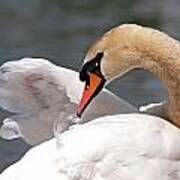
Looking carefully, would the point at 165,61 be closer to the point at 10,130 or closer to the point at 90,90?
the point at 90,90

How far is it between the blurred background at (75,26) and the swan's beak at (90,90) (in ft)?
6.59

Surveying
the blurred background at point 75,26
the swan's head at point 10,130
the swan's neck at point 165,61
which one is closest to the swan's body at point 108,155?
the swan's neck at point 165,61

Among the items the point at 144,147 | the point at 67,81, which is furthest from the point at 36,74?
the point at 144,147

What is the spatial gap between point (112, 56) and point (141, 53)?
0.12 meters

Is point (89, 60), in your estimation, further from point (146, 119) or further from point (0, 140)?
point (0, 140)

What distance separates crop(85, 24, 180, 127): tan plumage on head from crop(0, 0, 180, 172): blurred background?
6.60 ft

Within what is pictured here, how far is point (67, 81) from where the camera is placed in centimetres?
516

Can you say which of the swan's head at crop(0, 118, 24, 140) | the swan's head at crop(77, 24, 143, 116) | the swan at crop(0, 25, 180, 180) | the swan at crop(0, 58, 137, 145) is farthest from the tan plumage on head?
the swan's head at crop(0, 118, 24, 140)

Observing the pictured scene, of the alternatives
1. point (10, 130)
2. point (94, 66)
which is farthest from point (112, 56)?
point (10, 130)

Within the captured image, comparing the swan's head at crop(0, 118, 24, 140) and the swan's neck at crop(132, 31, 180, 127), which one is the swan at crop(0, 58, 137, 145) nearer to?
the swan's head at crop(0, 118, 24, 140)

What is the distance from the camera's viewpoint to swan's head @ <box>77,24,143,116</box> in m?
4.85

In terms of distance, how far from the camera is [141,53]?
4.86 meters

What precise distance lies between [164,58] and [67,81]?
1.64 ft

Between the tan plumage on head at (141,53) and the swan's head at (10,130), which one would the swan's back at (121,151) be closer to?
the tan plumage on head at (141,53)
